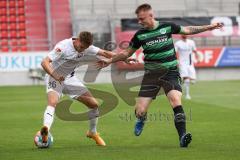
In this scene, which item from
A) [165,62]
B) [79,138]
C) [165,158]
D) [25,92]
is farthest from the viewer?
[25,92]

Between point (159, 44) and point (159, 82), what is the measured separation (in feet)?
2.34

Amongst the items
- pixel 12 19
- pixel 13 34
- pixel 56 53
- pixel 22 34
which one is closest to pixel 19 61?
pixel 13 34

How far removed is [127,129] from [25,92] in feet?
47.1

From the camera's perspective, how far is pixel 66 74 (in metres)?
12.8

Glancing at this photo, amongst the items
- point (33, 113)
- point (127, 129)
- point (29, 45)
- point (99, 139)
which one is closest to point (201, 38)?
point (29, 45)

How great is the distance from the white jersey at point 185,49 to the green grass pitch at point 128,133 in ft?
5.41

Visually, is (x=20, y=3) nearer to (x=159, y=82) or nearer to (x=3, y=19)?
(x=3, y=19)

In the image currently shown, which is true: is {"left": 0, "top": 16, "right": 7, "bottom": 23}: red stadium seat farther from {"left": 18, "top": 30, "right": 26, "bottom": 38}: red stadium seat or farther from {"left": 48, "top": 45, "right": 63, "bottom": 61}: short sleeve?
{"left": 48, "top": 45, "right": 63, "bottom": 61}: short sleeve

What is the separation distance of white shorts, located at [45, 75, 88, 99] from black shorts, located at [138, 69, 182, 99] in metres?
1.11

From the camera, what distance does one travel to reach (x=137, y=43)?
40.3 ft

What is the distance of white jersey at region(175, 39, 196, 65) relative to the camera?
83.4 feet

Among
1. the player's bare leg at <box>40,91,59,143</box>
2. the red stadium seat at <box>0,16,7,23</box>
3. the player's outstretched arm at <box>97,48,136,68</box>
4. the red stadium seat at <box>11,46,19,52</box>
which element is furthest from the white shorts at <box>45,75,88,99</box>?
the red stadium seat at <box>0,16,7,23</box>

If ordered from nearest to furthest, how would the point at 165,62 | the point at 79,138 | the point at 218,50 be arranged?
the point at 165,62 → the point at 79,138 → the point at 218,50

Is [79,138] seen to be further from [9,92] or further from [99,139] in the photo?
[9,92]
